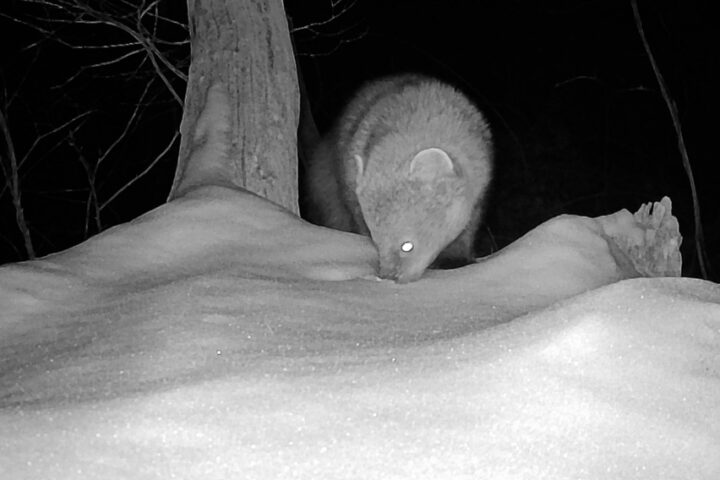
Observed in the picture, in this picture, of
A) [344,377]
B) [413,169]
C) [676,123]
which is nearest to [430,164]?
[413,169]

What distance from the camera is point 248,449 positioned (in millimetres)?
1189

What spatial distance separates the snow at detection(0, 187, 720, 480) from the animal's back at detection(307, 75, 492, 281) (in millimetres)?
868

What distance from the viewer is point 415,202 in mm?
3066

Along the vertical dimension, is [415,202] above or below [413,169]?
below

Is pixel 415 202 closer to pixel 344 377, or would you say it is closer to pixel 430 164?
pixel 430 164

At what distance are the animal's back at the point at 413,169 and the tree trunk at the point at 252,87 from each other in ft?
1.16

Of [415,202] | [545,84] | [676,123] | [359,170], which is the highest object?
[545,84]

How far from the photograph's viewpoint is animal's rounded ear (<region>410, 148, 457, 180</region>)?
10.2 feet

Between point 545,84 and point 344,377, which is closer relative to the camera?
point 344,377

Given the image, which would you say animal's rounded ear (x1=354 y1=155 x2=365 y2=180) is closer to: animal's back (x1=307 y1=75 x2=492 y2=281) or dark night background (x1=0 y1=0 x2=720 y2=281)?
animal's back (x1=307 y1=75 x2=492 y2=281)

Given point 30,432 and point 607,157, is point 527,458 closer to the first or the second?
point 30,432

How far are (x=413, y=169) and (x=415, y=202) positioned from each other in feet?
0.49

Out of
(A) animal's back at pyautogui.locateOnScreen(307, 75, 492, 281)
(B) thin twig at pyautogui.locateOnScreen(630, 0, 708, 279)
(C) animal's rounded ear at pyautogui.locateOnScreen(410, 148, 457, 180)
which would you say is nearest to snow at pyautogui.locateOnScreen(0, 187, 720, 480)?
(A) animal's back at pyautogui.locateOnScreen(307, 75, 492, 281)

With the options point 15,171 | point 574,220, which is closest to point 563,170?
point 15,171
